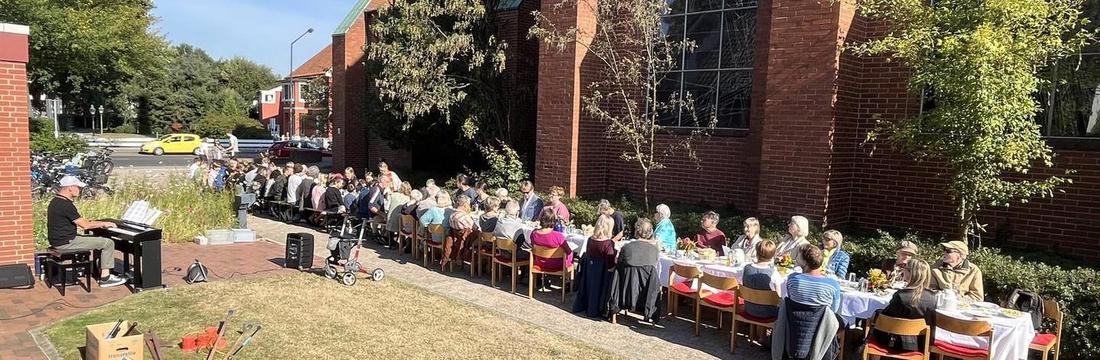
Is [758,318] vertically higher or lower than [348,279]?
higher

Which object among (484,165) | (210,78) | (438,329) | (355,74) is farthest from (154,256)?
(210,78)

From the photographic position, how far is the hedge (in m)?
6.30

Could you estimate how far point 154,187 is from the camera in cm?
1416

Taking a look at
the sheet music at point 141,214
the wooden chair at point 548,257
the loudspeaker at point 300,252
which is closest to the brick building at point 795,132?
the wooden chair at point 548,257

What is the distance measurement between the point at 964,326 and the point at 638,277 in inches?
127

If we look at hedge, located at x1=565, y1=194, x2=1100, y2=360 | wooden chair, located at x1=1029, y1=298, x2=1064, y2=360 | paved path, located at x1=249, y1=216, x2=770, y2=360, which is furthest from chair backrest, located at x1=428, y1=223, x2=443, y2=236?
wooden chair, located at x1=1029, y1=298, x2=1064, y2=360

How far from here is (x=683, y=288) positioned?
7969mm

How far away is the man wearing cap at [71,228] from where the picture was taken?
27.1ft

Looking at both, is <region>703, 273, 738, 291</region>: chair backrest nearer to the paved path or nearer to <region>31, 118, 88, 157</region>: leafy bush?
the paved path

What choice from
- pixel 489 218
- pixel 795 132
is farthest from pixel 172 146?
pixel 795 132

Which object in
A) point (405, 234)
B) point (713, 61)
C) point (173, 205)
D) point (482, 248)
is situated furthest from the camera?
point (173, 205)

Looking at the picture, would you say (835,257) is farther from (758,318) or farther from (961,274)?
(758,318)

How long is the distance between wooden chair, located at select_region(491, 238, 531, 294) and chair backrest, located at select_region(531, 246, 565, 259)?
33cm

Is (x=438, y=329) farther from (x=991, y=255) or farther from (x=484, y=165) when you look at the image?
(x=484, y=165)
